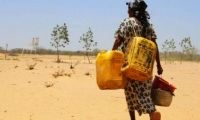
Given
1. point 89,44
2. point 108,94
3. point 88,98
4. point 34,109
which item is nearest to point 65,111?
point 34,109

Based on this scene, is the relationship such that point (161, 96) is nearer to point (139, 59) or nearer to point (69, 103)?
point (139, 59)

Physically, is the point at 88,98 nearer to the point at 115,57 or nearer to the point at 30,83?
the point at 30,83

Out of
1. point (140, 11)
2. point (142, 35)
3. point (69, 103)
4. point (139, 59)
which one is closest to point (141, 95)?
point (139, 59)

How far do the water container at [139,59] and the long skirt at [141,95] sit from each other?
207mm

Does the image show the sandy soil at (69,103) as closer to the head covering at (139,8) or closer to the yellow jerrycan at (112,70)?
the yellow jerrycan at (112,70)

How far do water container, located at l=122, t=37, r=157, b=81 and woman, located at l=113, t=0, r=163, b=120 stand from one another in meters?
0.22

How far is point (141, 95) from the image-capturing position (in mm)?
4492

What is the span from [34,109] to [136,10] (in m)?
3.59

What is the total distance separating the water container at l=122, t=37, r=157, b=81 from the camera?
13.7 feet

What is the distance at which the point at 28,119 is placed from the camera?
6383 millimetres

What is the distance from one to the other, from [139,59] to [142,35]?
0.48 meters

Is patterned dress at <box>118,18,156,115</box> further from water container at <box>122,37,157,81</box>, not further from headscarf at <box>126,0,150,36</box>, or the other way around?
water container at <box>122,37,157,81</box>

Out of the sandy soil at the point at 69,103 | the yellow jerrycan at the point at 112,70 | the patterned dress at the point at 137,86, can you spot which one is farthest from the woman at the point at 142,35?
the sandy soil at the point at 69,103

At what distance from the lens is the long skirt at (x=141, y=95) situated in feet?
14.5
